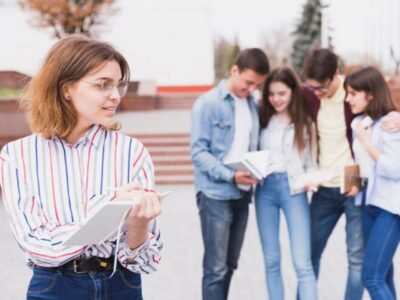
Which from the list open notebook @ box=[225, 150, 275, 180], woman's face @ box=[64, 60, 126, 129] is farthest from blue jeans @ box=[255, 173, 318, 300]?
woman's face @ box=[64, 60, 126, 129]

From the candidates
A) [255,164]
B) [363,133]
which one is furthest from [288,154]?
[363,133]

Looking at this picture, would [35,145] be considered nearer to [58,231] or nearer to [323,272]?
[58,231]

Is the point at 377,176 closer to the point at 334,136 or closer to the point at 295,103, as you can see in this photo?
the point at 334,136

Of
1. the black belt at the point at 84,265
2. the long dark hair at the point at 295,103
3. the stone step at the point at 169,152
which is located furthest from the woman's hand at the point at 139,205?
the stone step at the point at 169,152

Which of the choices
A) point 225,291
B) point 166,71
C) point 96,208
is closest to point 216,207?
point 225,291

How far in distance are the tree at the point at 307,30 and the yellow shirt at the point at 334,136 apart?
28.6 meters

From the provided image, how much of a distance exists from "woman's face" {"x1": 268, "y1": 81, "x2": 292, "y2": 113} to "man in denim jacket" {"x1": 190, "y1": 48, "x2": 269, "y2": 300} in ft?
0.31

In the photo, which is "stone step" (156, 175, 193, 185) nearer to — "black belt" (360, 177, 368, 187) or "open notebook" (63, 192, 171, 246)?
"black belt" (360, 177, 368, 187)

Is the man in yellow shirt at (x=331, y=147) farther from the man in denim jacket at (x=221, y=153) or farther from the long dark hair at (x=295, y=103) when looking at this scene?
the man in denim jacket at (x=221, y=153)

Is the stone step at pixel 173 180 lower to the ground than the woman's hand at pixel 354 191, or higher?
lower

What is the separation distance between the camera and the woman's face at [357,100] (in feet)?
11.1

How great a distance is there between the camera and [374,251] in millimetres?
3270


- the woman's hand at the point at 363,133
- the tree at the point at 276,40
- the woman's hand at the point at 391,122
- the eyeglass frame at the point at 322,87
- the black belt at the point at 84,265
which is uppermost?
the eyeglass frame at the point at 322,87

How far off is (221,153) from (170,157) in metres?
7.80
